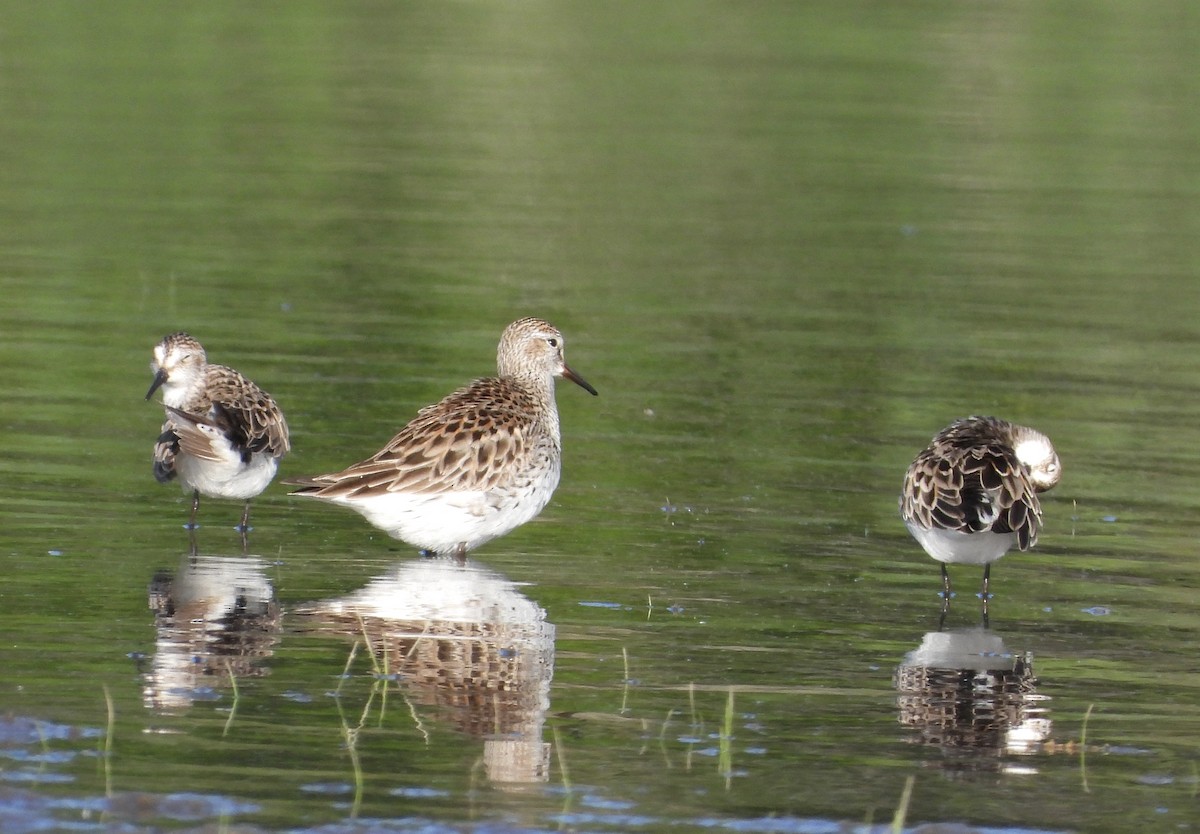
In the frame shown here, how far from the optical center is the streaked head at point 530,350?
13.5 metres

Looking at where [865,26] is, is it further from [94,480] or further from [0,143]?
[94,480]

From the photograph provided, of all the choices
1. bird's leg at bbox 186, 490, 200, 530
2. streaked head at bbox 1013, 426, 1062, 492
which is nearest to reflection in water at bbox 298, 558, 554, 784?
bird's leg at bbox 186, 490, 200, 530

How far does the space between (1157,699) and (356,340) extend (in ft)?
32.0

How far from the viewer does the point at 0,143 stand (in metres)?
27.7

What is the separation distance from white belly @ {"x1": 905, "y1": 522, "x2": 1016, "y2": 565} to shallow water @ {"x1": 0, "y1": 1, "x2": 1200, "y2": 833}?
14.1 inches

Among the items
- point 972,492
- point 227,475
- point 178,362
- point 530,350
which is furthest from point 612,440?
point 972,492

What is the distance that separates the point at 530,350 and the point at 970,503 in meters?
3.49

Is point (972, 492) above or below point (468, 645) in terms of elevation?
above

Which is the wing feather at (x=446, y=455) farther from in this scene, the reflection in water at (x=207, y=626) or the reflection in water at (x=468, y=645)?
the reflection in water at (x=207, y=626)

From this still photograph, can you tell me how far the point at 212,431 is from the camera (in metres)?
12.3

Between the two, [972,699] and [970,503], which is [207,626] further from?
[970,503]

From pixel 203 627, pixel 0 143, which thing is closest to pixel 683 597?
pixel 203 627

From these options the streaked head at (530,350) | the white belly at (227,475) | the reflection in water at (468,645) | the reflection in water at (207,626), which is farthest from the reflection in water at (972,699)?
the white belly at (227,475)

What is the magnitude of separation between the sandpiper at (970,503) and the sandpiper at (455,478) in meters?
2.16
